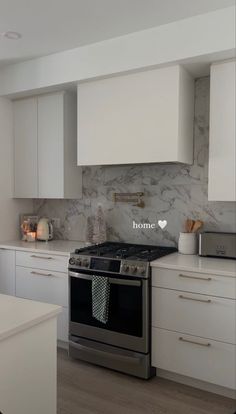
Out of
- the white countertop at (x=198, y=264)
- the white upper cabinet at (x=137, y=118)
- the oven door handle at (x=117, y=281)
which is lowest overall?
the oven door handle at (x=117, y=281)

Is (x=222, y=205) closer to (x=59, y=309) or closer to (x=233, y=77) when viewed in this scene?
(x=233, y=77)

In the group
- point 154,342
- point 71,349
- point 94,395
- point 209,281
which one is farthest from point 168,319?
point 71,349

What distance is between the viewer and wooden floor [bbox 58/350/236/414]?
2.38m

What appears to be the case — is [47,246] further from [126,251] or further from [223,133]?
[223,133]

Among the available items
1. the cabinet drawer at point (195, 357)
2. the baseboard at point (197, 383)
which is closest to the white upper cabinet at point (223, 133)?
the cabinet drawer at point (195, 357)

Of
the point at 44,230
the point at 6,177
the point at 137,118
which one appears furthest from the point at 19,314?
the point at 6,177

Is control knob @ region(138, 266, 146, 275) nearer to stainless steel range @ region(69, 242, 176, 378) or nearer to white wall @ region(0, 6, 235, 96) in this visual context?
stainless steel range @ region(69, 242, 176, 378)

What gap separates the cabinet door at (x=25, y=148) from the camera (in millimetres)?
3623

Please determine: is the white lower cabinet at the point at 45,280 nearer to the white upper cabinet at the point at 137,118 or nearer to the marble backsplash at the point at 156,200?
the marble backsplash at the point at 156,200

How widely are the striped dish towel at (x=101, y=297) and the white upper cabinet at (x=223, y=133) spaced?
1.03m

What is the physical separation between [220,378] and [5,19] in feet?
9.26

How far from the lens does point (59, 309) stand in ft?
5.51

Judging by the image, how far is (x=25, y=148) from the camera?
3.69 meters

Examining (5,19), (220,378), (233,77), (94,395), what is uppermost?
(5,19)
